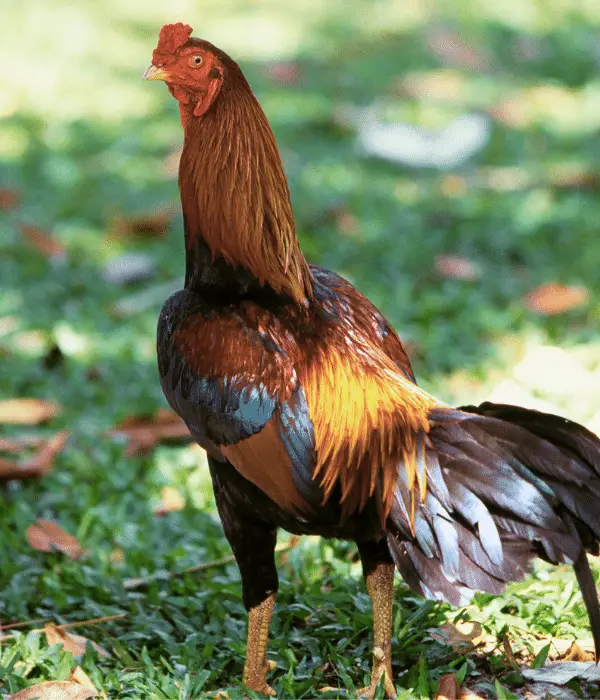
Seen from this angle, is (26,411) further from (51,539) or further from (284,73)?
(284,73)

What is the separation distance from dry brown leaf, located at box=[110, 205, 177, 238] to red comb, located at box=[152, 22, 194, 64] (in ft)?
12.1

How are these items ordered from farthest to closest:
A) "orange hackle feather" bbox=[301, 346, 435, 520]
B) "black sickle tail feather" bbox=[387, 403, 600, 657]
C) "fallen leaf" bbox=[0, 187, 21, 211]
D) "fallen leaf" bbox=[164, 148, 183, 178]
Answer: "fallen leaf" bbox=[164, 148, 183, 178] → "fallen leaf" bbox=[0, 187, 21, 211] → "orange hackle feather" bbox=[301, 346, 435, 520] → "black sickle tail feather" bbox=[387, 403, 600, 657]

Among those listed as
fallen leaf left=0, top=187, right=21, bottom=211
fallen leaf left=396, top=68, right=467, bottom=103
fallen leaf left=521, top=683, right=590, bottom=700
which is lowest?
fallen leaf left=521, top=683, right=590, bottom=700

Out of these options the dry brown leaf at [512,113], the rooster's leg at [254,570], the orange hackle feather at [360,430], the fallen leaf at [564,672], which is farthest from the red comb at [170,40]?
the dry brown leaf at [512,113]

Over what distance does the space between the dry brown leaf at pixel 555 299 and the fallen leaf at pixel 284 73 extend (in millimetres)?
3818

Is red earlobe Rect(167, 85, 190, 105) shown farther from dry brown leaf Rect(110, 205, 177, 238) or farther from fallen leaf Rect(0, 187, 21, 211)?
fallen leaf Rect(0, 187, 21, 211)

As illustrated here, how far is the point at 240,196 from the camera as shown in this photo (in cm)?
345

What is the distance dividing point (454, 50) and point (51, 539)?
6.79 m

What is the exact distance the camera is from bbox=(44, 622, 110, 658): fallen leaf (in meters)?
3.75

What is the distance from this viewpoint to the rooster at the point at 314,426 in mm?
2980

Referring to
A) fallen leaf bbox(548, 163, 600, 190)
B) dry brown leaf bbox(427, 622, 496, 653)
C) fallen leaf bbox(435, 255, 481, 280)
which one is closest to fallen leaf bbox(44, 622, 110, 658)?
dry brown leaf bbox(427, 622, 496, 653)

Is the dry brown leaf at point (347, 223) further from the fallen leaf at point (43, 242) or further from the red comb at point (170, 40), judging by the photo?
the red comb at point (170, 40)

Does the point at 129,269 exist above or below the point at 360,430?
above

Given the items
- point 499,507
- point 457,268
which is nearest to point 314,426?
point 499,507
